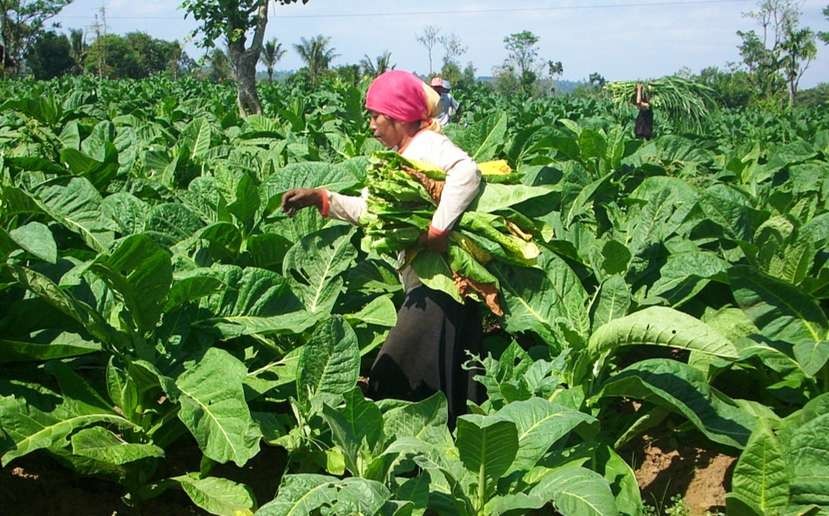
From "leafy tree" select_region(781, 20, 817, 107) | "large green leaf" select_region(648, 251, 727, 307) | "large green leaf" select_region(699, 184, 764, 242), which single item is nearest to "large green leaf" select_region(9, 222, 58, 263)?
"large green leaf" select_region(648, 251, 727, 307)

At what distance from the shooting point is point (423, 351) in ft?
10.7

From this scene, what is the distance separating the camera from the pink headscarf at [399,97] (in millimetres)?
3195

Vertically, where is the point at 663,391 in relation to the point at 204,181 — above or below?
below

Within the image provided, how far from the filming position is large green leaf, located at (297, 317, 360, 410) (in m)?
2.68

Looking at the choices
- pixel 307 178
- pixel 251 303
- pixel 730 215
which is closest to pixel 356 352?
pixel 251 303

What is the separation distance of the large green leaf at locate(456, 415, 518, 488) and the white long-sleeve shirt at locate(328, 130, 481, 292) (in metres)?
0.96

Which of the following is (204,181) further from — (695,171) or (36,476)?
(695,171)

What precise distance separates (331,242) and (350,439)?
1135 millimetres

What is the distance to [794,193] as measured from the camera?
4.73m

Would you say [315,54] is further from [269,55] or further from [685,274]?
[685,274]

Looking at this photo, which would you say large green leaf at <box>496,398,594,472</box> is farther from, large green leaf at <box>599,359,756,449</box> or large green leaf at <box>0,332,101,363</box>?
large green leaf at <box>0,332,101,363</box>

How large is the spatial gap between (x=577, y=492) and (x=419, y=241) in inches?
46.2

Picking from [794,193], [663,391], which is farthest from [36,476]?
[794,193]

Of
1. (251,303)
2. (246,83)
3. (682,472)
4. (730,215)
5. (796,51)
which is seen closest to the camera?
(251,303)
